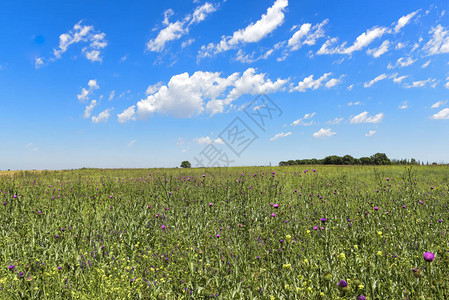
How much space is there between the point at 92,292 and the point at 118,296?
26 centimetres

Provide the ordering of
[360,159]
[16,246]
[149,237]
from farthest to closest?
[360,159] < [149,237] < [16,246]

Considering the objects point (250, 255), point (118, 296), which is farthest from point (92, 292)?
point (250, 255)

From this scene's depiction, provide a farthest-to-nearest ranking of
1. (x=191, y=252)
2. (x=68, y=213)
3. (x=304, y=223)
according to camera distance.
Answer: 1. (x=68, y=213)
2. (x=304, y=223)
3. (x=191, y=252)

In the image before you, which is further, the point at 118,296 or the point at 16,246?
the point at 16,246

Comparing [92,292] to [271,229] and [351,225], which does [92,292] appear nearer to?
[271,229]

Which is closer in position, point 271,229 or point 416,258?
point 416,258

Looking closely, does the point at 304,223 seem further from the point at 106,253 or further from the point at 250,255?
the point at 106,253

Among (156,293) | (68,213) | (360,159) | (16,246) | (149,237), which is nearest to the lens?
(156,293)

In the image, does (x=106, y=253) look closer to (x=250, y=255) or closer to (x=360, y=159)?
(x=250, y=255)

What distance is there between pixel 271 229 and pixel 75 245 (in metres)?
3.07

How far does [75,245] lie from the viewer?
3672 mm

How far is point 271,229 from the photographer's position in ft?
14.1

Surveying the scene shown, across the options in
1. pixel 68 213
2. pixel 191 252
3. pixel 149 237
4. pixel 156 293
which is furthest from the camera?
pixel 68 213

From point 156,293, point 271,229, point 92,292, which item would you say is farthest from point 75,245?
point 271,229
